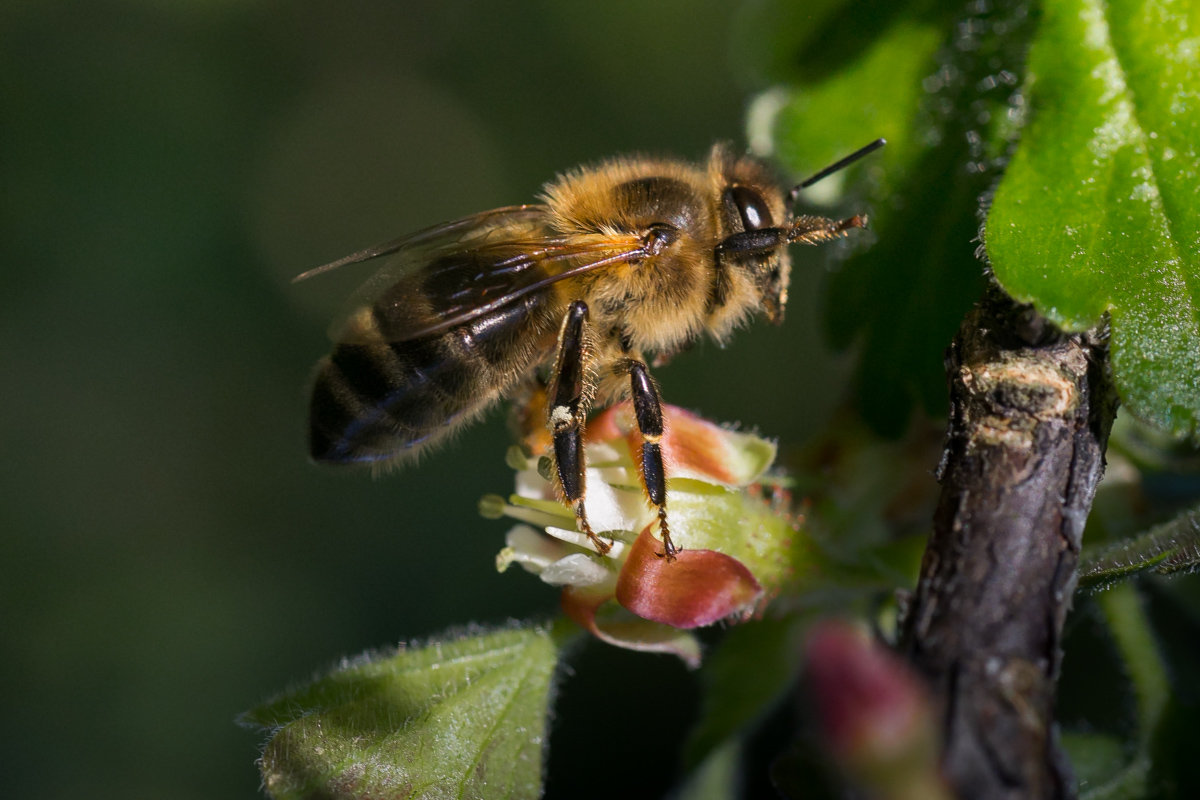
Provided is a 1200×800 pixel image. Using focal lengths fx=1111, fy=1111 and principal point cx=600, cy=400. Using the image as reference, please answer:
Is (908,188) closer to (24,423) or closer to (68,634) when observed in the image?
(68,634)

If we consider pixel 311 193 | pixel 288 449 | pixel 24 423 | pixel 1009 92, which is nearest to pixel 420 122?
pixel 311 193

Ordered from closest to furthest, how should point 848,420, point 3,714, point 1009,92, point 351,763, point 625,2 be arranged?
point 351,763 → point 1009,92 → point 848,420 → point 3,714 → point 625,2

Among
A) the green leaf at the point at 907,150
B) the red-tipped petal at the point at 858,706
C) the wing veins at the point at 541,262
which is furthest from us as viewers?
the wing veins at the point at 541,262

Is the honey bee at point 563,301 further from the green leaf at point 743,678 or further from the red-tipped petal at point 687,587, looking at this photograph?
the green leaf at point 743,678

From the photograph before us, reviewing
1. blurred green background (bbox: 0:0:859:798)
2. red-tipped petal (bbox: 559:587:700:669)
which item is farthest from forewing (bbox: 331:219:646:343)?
blurred green background (bbox: 0:0:859:798)

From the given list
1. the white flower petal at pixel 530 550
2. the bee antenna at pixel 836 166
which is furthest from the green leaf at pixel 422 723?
the bee antenna at pixel 836 166

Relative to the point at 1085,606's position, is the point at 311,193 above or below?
above

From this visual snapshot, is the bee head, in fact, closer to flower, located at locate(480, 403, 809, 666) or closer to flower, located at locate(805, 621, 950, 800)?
flower, located at locate(480, 403, 809, 666)

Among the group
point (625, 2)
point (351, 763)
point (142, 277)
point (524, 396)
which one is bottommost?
point (351, 763)
